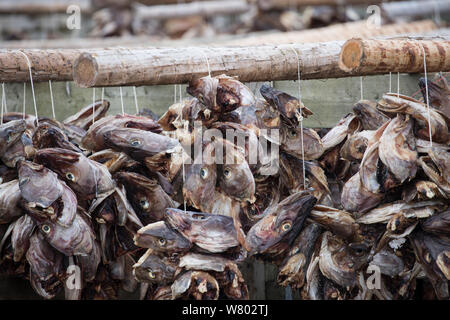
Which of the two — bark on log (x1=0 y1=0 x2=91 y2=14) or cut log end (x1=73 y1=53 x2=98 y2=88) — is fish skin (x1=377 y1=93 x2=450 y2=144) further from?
bark on log (x1=0 y1=0 x2=91 y2=14)

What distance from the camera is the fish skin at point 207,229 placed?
120 inches

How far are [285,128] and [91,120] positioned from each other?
1203mm

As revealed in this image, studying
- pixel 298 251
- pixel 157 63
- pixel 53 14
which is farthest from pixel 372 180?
pixel 53 14

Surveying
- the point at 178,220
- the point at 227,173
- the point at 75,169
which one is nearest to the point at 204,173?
the point at 227,173

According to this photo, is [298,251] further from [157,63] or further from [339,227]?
[157,63]

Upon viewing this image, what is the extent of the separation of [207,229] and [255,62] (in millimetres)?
907

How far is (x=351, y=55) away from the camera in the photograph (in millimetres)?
3293

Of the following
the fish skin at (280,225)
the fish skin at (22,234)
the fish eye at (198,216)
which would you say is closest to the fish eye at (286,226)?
the fish skin at (280,225)

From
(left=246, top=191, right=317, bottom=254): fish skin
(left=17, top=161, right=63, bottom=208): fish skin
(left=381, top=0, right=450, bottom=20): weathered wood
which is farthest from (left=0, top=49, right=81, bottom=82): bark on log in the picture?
(left=381, top=0, right=450, bottom=20): weathered wood

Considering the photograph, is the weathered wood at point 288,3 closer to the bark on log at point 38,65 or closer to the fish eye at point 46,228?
the bark on log at point 38,65

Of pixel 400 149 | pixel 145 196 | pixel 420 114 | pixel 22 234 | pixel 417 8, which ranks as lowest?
pixel 22 234

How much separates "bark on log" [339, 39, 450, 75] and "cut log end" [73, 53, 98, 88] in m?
1.12

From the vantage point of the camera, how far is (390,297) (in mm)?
3486

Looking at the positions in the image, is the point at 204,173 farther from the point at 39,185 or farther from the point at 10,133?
the point at 10,133
